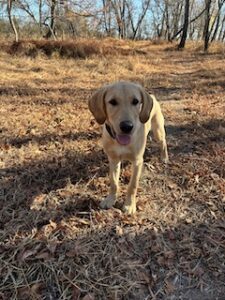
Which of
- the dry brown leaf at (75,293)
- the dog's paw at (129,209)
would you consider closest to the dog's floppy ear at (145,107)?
the dog's paw at (129,209)

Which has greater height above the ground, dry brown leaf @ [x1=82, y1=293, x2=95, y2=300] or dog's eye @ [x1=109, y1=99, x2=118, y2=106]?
dog's eye @ [x1=109, y1=99, x2=118, y2=106]

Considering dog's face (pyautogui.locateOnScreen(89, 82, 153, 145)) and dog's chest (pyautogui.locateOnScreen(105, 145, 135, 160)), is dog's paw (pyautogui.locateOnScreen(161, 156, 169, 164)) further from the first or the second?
dog's face (pyautogui.locateOnScreen(89, 82, 153, 145))

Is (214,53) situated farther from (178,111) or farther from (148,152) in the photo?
(148,152)

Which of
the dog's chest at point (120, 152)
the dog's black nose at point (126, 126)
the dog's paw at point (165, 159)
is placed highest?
the dog's black nose at point (126, 126)

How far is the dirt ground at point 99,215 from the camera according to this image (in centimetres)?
234

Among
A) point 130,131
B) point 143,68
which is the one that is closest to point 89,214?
point 130,131

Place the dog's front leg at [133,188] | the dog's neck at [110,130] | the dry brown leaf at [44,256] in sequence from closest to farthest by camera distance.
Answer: the dry brown leaf at [44,256], the dog's neck at [110,130], the dog's front leg at [133,188]

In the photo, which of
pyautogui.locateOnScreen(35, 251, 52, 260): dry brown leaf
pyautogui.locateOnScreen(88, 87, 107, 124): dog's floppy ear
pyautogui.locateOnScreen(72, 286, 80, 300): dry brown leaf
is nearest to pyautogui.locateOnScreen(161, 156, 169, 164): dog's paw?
pyautogui.locateOnScreen(88, 87, 107, 124): dog's floppy ear

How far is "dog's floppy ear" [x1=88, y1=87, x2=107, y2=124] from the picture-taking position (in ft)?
8.57

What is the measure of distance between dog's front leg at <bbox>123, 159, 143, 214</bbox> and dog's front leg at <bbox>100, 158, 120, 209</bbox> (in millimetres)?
136

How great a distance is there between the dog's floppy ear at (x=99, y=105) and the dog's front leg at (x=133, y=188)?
0.49 m

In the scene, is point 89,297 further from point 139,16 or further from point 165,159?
point 139,16

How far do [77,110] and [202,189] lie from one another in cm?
264

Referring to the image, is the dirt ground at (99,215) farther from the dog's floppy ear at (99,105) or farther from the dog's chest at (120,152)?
the dog's floppy ear at (99,105)
